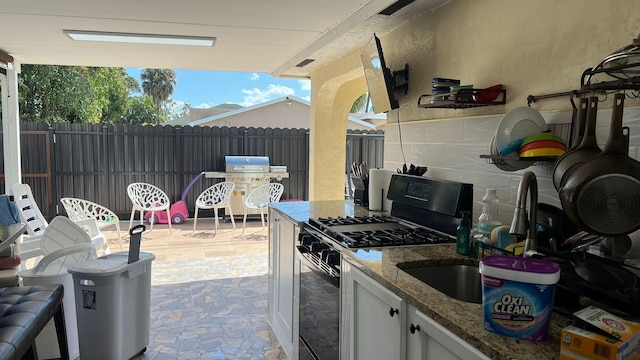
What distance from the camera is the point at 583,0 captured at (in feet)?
5.13

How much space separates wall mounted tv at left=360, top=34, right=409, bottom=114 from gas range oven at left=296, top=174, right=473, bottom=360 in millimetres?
577

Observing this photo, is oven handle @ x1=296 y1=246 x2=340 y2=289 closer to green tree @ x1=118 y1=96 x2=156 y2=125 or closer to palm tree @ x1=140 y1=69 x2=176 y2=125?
green tree @ x1=118 y1=96 x2=156 y2=125

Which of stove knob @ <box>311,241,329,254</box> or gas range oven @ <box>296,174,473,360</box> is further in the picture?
stove knob @ <box>311,241,329,254</box>

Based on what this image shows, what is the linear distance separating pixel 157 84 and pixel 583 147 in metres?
24.9

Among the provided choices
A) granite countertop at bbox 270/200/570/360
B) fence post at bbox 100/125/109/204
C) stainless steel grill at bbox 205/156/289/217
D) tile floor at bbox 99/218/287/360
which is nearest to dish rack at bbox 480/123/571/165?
granite countertop at bbox 270/200/570/360

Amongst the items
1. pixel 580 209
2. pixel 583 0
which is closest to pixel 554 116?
pixel 583 0

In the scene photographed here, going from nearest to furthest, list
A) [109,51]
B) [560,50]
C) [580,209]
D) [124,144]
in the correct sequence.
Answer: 1. [580,209]
2. [560,50]
3. [109,51]
4. [124,144]

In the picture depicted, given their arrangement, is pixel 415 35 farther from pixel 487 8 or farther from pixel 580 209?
pixel 580 209

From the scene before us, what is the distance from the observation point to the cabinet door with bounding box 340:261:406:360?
1424 millimetres

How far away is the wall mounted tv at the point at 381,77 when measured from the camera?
2697 millimetres

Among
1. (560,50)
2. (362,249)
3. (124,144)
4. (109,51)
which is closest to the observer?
(560,50)

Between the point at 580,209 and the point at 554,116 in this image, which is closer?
the point at 580,209

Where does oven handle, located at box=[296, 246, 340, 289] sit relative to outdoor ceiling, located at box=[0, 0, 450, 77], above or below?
below

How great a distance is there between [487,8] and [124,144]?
632cm
